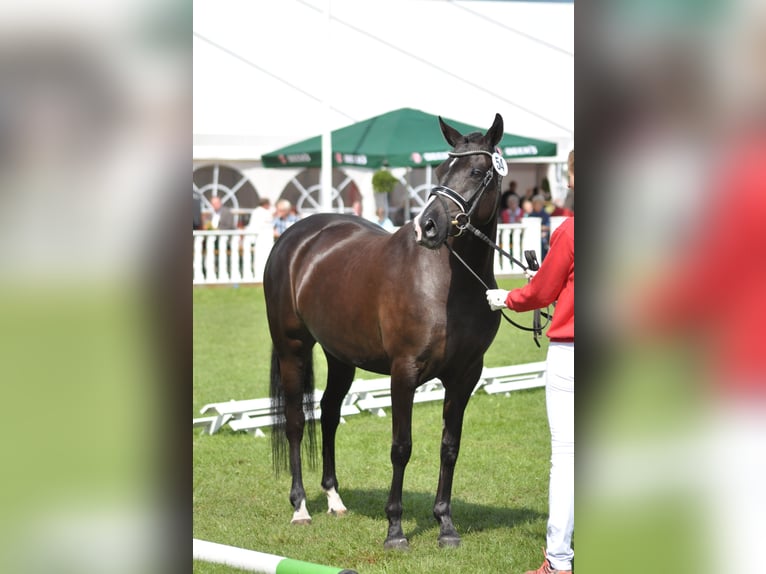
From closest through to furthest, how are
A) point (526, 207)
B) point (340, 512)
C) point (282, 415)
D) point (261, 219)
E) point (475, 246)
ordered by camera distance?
point (475, 246) < point (340, 512) < point (282, 415) < point (261, 219) < point (526, 207)

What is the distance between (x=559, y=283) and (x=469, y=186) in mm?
1027

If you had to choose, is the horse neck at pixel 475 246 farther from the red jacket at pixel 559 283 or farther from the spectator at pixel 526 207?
the spectator at pixel 526 207

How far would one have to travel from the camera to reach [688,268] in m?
1.48

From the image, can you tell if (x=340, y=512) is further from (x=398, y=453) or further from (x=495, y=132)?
(x=495, y=132)

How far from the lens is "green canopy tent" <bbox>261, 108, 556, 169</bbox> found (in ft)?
63.7

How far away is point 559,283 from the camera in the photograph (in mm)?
4500

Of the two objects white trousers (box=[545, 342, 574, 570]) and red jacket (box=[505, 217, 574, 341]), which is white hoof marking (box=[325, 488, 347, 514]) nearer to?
white trousers (box=[545, 342, 574, 570])

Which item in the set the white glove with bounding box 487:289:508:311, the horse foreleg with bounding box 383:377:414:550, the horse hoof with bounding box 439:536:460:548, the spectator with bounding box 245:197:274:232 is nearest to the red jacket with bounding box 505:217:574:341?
the white glove with bounding box 487:289:508:311

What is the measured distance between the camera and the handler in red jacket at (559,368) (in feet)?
14.7

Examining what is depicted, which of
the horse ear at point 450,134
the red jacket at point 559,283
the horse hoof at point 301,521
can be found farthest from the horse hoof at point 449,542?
the horse ear at point 450,134

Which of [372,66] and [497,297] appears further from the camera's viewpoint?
[372,66]

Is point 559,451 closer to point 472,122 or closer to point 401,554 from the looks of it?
point 401,554

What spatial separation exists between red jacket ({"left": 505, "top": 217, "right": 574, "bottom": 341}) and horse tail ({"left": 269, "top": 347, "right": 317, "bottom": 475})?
2619mm

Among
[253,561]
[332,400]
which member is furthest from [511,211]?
[253,561]
